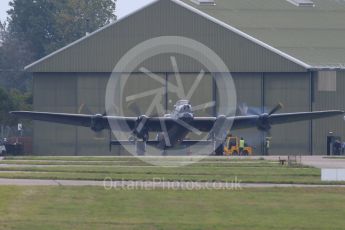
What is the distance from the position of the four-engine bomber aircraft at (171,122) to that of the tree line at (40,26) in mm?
87232

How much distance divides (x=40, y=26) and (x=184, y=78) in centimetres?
7694

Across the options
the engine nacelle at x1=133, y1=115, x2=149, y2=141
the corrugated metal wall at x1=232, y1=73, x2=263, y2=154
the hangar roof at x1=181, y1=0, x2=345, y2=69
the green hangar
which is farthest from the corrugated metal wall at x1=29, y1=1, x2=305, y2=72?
the engine nacelle at x1=133, y1=115, x2=149, y2=141

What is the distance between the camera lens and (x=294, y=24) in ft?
311

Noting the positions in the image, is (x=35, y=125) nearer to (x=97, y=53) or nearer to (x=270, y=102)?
(x=97, y=53)

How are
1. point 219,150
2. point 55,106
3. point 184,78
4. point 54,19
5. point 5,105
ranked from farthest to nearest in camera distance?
point 54,19 < point 5,105 < point 184,78 < point 55,106 < point 219,150

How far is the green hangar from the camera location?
84000 mm

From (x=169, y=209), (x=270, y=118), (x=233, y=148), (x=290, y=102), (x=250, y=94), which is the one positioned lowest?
(x=169, y=209)

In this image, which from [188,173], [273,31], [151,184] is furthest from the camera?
[273,31]

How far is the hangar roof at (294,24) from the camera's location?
88.8 m

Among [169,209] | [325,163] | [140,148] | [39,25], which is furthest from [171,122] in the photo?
[39,25]

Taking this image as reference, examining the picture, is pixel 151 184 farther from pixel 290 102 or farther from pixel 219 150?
pixel 290 102

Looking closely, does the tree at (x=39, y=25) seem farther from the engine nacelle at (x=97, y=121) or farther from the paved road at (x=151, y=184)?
the paved road at (x=151, y=184)

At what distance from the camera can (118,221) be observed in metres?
28.3

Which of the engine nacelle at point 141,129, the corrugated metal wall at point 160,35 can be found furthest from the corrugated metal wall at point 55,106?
the engine nacelle at point 141,129
